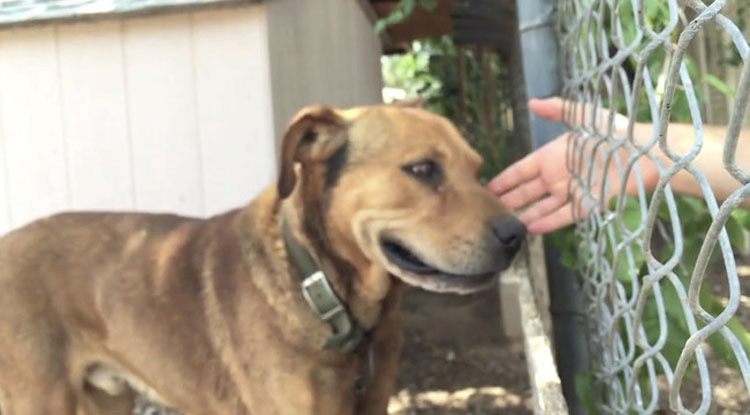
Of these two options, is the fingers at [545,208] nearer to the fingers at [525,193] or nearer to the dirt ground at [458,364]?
the fingers at [525,193]

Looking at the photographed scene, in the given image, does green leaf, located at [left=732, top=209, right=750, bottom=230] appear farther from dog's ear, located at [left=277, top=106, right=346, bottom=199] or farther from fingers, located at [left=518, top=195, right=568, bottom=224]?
dog's ear, located at [left=277, top=106, right=346, bottom=199]

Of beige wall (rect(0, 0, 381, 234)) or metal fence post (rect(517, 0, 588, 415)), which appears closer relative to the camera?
metal fence post (rect(517, 0, 588, 415))

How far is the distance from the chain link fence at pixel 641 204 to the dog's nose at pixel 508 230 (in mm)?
209

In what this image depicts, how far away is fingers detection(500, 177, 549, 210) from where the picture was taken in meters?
2.65

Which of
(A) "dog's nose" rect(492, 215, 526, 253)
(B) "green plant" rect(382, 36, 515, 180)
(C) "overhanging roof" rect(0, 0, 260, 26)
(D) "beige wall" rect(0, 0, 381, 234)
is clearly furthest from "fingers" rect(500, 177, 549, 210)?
(B) "green plant" rect(382, 36, 515, 180)

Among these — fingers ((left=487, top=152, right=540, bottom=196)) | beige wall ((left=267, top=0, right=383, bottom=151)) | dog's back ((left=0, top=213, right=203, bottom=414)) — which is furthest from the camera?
beige wall ((left=267, top=0, right=383, bottom=151))

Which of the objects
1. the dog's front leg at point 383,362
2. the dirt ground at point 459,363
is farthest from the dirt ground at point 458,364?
the dog's front leg at point 383,362

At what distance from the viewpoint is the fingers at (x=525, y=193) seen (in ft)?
8.70

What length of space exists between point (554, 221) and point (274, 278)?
2.94ft

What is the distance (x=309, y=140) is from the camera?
8.00 feet

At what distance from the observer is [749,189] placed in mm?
846

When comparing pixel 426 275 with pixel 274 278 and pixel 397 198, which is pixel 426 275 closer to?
pixel 397 198

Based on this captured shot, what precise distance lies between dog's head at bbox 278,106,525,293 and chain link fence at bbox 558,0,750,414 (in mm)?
313

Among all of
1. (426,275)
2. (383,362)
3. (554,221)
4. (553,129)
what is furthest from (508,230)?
(553,129)
